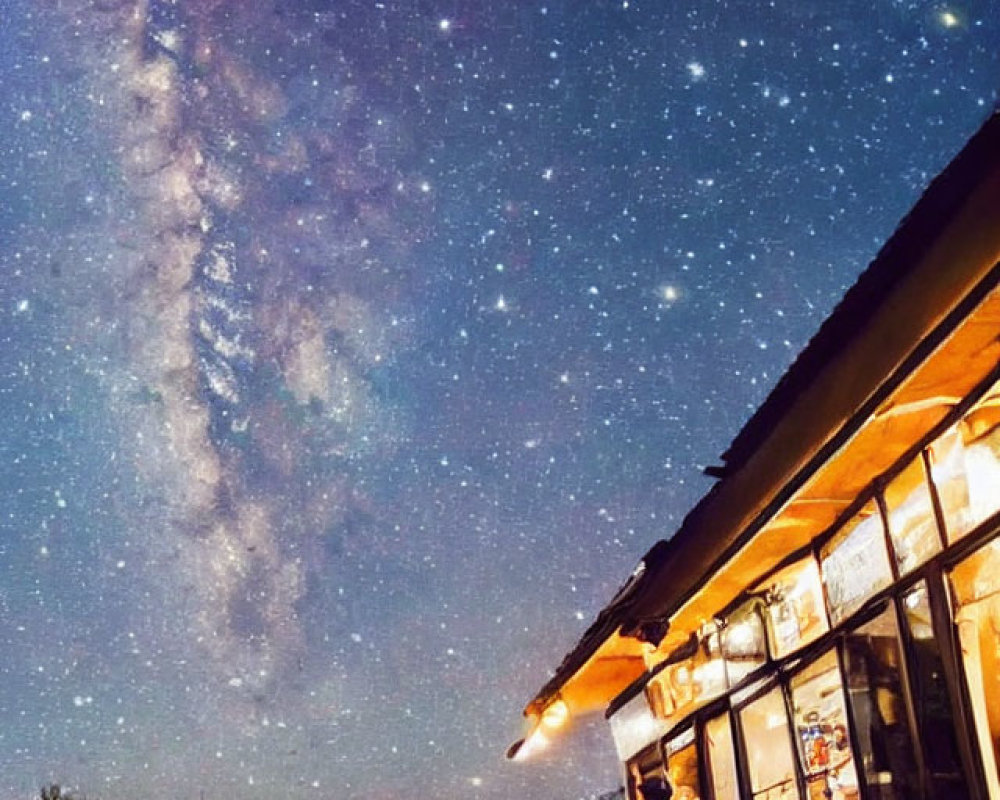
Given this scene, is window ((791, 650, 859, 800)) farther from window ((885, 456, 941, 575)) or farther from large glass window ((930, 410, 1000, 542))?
large glass window ((930, 410, 1000, 542))

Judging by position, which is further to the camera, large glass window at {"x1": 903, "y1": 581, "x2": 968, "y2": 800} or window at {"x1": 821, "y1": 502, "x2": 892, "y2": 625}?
window at {"x1": 821, "y1": 502, "x2": 892, "y2": 625}

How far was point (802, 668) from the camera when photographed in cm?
670

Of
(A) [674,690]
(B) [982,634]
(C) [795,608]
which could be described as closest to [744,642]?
(C) [795,608]

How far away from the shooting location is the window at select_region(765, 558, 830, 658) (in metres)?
6.63

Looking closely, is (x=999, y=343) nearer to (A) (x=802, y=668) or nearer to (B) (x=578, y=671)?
(A) (x=802, y=668)

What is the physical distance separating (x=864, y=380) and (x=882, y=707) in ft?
7.23

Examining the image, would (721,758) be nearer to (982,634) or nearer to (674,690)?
Answer: (674,690)

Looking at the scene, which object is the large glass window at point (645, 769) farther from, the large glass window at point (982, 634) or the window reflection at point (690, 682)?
the large glass window at point (982, 634)

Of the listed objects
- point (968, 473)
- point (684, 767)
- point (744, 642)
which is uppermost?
point (968, 473)

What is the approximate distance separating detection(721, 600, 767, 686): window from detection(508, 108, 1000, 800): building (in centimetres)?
2

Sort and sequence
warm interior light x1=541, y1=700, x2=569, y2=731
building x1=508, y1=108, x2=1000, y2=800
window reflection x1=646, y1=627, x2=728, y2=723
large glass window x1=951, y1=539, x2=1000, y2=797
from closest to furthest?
building x1=508, y1=108, x2=1000, y2=800 → large glass window x1=951, y1=539, x2=1000, y2=797 → window reflection x1=646, y1=627, x2=728, y2=723 → warm interior light x1=541, y1=700, x2=569, y2=731

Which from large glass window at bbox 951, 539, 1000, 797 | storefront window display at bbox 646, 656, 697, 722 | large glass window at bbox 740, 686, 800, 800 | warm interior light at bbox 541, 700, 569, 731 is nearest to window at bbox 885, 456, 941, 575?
large glass window at bbox 951, 539, 1000, 797

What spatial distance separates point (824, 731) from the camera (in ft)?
21.6

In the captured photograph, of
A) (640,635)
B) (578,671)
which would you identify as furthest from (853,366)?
(578,671)
